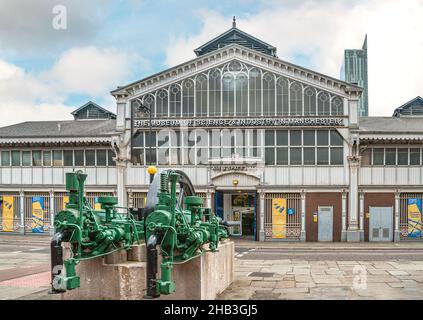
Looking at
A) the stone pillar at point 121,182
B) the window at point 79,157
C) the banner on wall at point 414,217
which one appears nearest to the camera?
the banner on wall at point 414,217

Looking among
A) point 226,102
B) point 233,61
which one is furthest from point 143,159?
point 233,61

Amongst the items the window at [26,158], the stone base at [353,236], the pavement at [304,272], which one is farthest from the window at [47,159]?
the stone base at [353,236]

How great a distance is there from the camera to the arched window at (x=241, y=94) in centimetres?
3444

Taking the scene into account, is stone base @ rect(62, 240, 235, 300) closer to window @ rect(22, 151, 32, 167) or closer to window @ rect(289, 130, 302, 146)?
window @ rect(289, 130, 302, 146)

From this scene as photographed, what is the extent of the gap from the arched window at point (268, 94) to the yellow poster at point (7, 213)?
2032cm

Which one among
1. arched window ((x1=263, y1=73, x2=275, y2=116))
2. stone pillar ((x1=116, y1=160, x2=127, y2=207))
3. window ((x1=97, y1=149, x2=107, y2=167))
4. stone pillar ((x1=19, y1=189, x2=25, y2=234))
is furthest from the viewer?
stone pillar ((x1=19, y1=189, x2=25, y2=234))

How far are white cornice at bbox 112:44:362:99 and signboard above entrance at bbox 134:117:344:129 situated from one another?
6.93 feet

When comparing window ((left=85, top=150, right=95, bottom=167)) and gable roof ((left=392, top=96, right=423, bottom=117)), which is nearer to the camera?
window ((left=85, top=150, right=95, bottom=167))

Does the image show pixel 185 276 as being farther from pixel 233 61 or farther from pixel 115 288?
pixel 233 61

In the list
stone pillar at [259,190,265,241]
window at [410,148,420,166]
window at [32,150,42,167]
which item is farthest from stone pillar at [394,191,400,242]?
window at [32,150,42,167]

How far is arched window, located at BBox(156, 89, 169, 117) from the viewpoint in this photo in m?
35.1

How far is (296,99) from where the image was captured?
34031mm

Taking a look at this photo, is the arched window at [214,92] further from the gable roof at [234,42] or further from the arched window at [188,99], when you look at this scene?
the gable roof at [234,42]

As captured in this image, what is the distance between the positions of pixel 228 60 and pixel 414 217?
16265 mm
